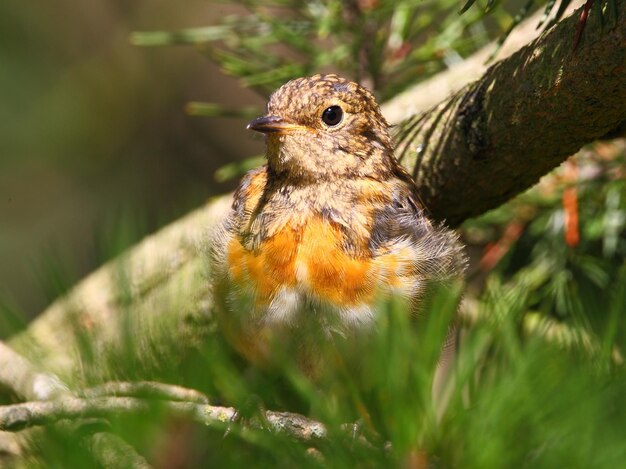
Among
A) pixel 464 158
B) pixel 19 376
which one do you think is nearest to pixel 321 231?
pixel 464 158

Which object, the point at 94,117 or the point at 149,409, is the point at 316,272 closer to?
the point at 149,409

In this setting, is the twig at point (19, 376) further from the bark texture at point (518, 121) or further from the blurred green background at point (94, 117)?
the blurred green background at point (94, 117)

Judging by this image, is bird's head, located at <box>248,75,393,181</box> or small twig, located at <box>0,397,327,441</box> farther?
bird's head, located at <box>248,75,393,181</box>

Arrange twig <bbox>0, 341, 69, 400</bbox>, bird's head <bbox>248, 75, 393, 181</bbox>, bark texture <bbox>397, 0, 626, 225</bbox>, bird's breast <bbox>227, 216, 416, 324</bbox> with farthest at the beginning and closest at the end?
bird's head <bbox>248, 75, 393, 181</bbox> → bird's breast <bbox>227, 216, 416, 324</bbox> → twig <bbox>0, 341, 69, 400</bbox> → bark texture <bbox>397, 0, 626, 225</bbox>

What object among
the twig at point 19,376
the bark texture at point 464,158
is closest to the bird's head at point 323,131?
the bark texture at point 464,158

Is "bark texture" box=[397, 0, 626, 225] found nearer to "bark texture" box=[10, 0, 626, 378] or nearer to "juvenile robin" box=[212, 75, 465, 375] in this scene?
"bark texture" box=[10, 0, 626, 378]

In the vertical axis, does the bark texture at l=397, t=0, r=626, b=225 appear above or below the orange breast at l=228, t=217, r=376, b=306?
above

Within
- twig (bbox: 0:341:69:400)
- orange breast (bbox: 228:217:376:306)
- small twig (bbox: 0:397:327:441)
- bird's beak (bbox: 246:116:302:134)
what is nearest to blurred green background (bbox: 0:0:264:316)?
bird's beak (bbox: 246:116:302:134)

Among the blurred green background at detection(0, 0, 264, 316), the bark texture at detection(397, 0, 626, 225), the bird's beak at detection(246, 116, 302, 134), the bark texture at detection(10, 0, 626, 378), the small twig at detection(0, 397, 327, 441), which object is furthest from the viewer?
the blurred green background at detection(0, 0, 264, 316)
